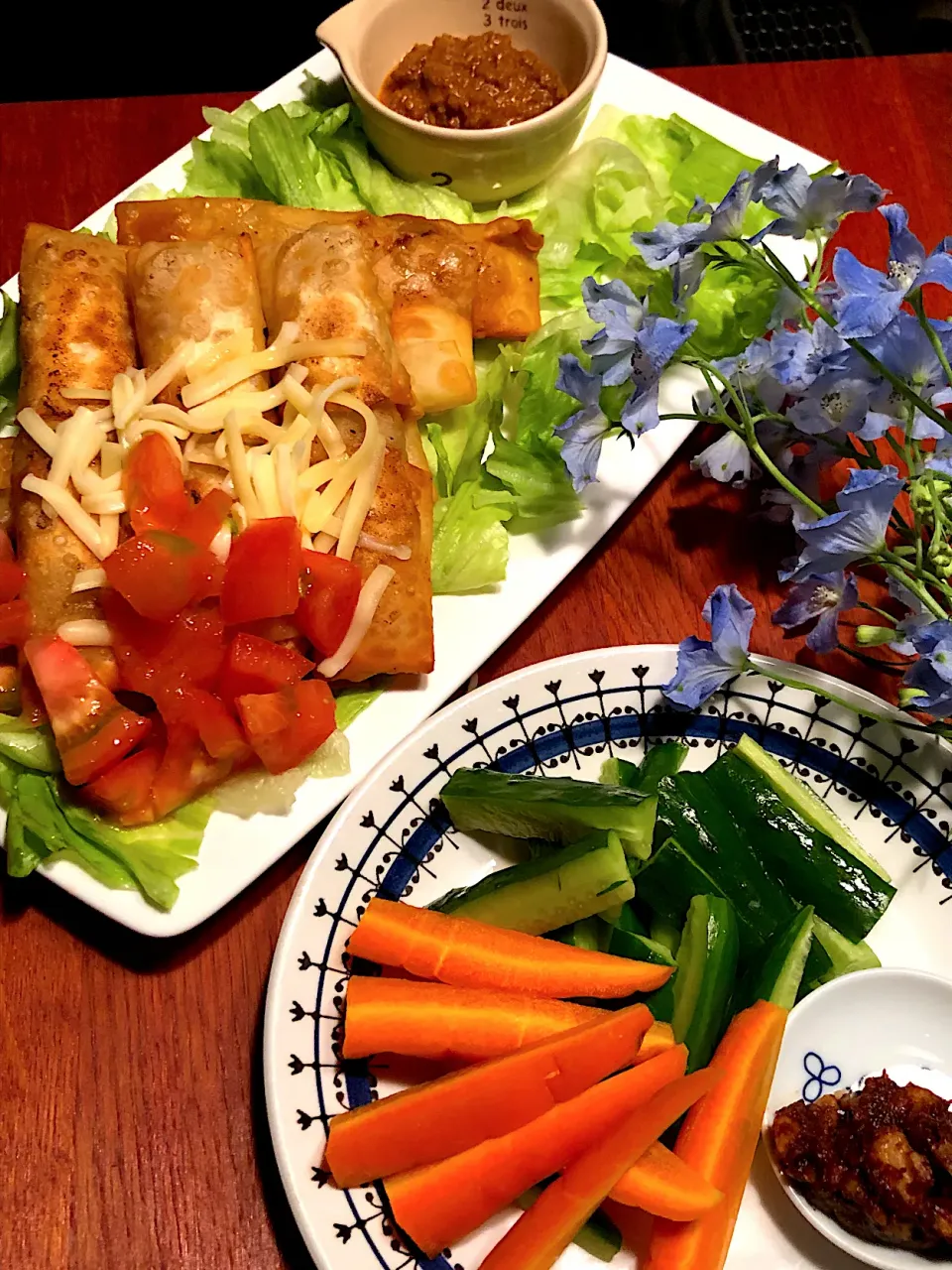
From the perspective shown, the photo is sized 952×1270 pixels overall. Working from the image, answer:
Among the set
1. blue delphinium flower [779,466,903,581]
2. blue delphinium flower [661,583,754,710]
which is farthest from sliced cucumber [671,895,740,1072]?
blue delphinium flower [779,466,903,581]

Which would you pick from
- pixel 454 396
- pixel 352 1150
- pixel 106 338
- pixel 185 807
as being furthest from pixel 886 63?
pixel 352 1150

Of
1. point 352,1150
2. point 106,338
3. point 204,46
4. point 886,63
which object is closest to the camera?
point 352,1150

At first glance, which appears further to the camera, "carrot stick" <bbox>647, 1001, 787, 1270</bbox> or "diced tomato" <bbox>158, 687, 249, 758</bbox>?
"diced tomato" <bbox>158, 687, 249, 758</bbox>

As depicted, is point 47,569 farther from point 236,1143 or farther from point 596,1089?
point 596,1089

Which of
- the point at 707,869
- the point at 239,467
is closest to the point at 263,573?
the point at 239,467

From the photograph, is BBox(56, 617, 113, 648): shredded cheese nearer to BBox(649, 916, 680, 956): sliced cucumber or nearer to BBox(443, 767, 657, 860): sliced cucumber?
BBox(443, 767, 657, 860): sliced cucumber

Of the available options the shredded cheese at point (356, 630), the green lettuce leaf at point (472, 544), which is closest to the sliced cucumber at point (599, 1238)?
the shredded cheese at point (356, 630)

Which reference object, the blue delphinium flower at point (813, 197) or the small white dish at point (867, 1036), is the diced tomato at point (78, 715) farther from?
the blue delphinium flower at point (813, 197)
